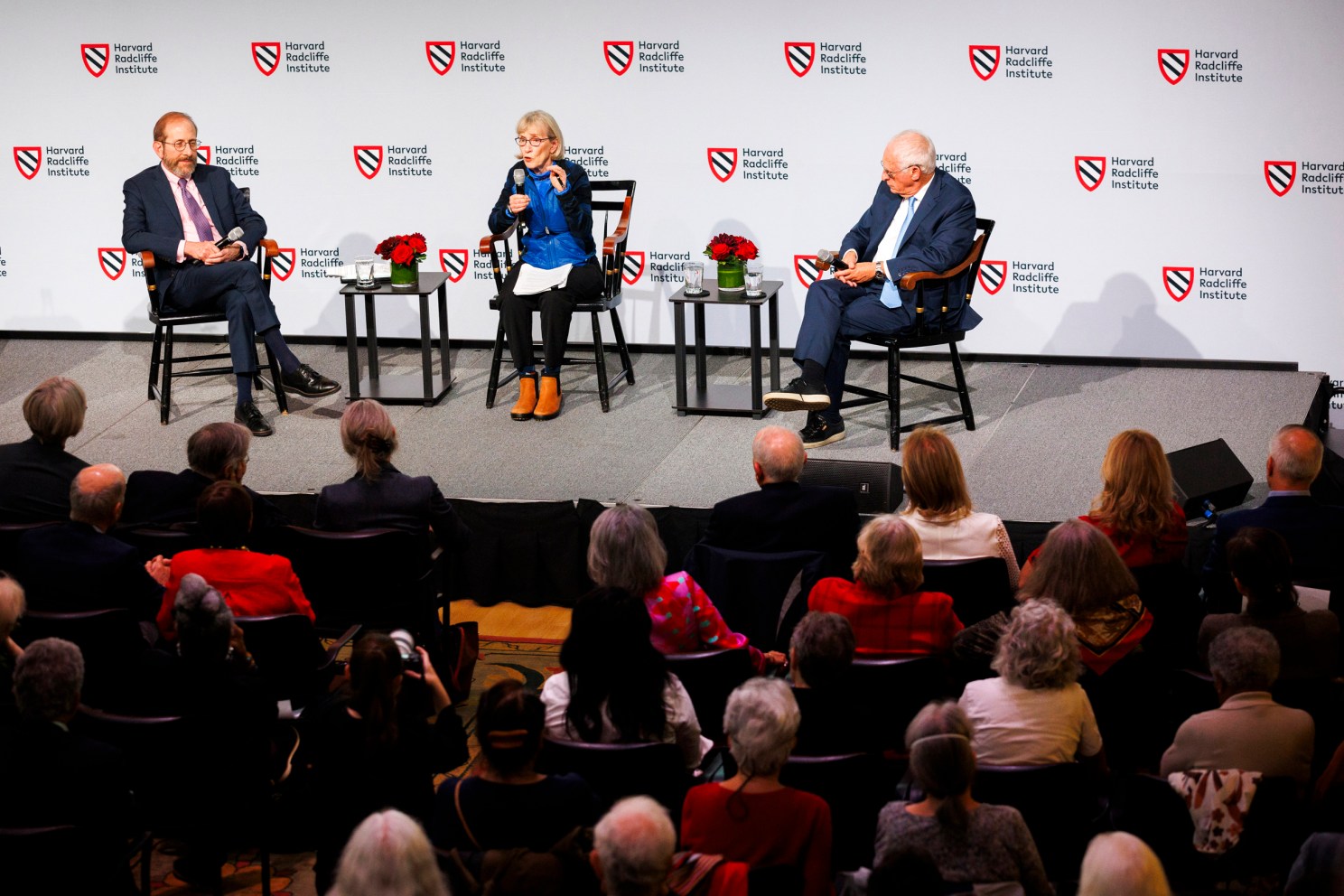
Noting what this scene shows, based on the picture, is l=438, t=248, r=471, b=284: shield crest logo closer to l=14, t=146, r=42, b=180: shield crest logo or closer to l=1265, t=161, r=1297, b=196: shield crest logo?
l=14, t=146, r=42, b=180: shield crest logo

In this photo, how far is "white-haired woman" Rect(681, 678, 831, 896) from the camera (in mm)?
2662

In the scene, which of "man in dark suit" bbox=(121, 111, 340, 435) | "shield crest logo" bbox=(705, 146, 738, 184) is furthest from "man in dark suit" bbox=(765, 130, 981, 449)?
"man in dark suit" bbox=(121, 111, 340, 435)

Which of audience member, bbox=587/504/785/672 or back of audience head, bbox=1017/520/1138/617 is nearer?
back of audience head, bbox=1017/520/1138/617

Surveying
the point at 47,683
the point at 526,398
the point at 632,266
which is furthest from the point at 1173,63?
the point at 47,683

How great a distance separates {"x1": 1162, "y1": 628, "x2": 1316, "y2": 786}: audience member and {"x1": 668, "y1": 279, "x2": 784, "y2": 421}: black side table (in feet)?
11.4

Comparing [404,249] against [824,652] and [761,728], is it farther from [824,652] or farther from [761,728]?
[761,728]

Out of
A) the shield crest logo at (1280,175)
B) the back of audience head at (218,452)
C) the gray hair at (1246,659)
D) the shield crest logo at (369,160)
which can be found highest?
the shield crest logo at (369,160)

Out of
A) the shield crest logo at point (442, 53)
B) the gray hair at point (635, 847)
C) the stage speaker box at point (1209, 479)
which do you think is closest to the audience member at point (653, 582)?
the gray hair at point (635, 847)

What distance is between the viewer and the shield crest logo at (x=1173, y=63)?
6.79 m

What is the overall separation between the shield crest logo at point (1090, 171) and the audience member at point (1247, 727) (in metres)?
4.41

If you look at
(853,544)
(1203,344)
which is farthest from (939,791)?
(1203,344)

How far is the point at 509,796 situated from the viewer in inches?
104

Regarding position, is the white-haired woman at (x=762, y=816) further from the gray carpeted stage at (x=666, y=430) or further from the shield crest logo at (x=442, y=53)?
the shield crest logo at (x=442, y=53)

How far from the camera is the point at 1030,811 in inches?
113
